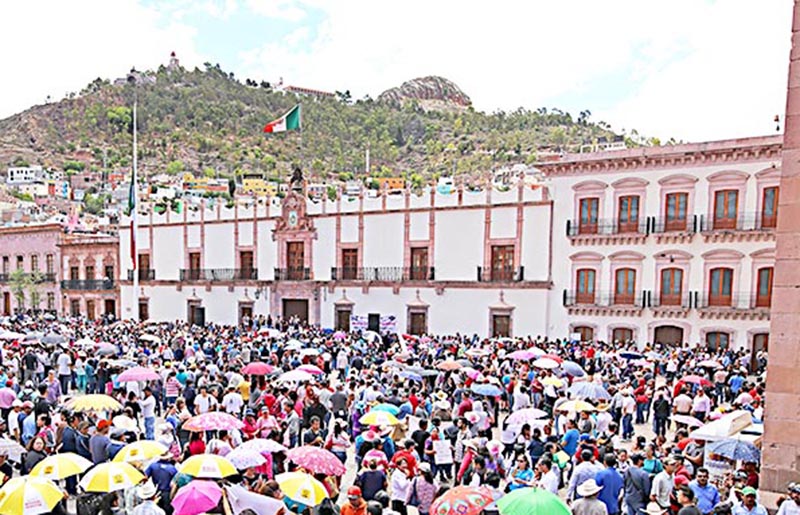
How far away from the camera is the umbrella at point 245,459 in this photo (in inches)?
358

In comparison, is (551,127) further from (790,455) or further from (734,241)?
(790,455)

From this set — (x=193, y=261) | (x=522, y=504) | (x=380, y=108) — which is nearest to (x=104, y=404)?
(x=522, y=504)

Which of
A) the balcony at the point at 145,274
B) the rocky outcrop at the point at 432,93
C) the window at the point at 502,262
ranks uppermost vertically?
the rocky outcrop at the point at 432,93

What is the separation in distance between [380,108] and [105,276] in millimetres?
120245

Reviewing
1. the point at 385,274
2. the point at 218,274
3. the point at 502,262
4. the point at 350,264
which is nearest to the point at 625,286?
the point at 502,262

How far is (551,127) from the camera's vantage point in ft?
439

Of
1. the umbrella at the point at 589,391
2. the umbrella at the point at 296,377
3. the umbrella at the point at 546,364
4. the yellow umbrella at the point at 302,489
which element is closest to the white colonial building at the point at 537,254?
the umbrella at the point at 546,364

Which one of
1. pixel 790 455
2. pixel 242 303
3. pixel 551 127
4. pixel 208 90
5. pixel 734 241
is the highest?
pixel 208 90

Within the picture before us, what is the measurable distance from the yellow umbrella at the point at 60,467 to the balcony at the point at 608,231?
2579cm

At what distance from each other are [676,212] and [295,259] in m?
21.2

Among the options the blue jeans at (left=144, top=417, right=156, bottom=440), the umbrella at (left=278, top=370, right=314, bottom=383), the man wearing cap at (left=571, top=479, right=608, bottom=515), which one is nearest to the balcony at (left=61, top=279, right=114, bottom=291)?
the umbrella at (left=278, top=370, right=314, bottom=383)

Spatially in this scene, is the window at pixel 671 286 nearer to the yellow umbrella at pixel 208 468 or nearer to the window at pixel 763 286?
the window at pixel 763 286

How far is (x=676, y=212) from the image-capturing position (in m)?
29.3

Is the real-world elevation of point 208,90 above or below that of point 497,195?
above
